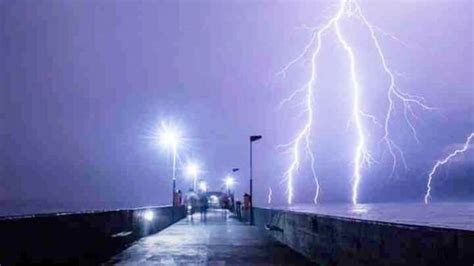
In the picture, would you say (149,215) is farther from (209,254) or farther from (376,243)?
(376,243)

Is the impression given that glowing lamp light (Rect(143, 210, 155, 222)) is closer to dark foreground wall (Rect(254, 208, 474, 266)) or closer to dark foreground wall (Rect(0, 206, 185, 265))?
dark foreground wall (Rect(0, 206, 185, 265))

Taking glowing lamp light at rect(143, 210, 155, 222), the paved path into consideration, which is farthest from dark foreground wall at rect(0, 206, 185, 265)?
glowing lamp light at rect(143, 210, 155, 222)

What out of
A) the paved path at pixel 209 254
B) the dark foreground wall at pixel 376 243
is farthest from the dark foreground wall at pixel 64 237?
the dark foreground wall at pixel 376 243

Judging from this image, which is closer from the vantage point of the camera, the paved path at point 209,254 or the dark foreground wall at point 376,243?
the dark foreground wall at point 376,243

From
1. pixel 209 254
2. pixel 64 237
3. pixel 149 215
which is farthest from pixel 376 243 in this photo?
pixel 149 215

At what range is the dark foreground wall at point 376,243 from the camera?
5.64m

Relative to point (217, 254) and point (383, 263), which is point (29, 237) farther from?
point (217, 254)

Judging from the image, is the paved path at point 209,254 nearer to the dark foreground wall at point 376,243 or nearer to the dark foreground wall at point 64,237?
the dark foreground wall at point 64,237

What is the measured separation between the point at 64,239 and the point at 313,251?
17.2 ft

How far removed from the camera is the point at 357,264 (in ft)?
28.6

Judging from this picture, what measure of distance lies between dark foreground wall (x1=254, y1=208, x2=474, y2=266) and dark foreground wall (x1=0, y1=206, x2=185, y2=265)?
187 inches

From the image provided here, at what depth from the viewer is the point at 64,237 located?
10.0 meters

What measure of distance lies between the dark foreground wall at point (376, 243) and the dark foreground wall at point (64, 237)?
4.75 m

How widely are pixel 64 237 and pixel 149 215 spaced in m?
12.9
